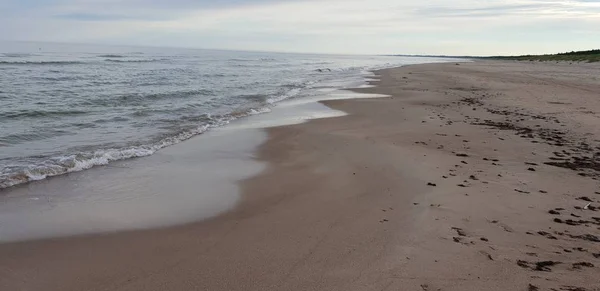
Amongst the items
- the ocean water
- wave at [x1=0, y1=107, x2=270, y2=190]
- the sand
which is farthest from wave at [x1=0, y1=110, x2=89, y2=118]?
the sand

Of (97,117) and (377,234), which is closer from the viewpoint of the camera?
(377,234)

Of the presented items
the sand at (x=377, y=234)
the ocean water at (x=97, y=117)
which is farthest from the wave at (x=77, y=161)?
the sand at (x=377, y=234)

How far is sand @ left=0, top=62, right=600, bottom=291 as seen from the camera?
345 centimetres

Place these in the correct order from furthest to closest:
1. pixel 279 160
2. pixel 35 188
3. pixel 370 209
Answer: pixel 279 160 < pixel 35 188 < pixel 370 209

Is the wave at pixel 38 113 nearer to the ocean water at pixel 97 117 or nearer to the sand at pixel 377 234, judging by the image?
the ocean water at pixel 97 117

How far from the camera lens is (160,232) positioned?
174 inches

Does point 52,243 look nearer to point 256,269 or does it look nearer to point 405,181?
point 256,269

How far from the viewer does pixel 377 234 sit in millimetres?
4348

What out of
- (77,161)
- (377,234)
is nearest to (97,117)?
(77,161)

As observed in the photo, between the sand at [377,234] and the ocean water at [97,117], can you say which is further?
the ocean water at [97,117]

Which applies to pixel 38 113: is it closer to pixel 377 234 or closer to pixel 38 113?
pixel 38 113

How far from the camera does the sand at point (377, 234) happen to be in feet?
11.3

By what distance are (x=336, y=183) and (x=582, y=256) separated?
314cm

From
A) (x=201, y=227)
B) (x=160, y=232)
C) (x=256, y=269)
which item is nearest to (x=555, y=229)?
(x=256, y=269)
